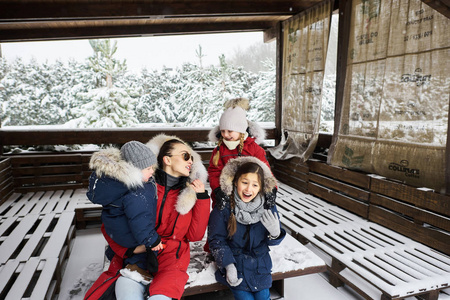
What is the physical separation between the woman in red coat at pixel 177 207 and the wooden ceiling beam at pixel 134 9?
341cm

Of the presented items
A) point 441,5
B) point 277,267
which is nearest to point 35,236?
point 277,267

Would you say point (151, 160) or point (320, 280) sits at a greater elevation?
point (151, 160)

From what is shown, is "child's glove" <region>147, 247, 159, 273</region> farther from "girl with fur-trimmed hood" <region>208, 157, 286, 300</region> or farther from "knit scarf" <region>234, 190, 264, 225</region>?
"knit scarf" <region>234, 190, 264, 225</region>

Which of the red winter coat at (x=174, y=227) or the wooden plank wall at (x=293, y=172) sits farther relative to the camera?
the wooden plank wall at (x=293, y=172)

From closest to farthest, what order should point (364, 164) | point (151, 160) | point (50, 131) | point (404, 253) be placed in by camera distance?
1. point (151, 160)
2. point (404, 253)
3. point (364, 164)
4. point (50, 131)

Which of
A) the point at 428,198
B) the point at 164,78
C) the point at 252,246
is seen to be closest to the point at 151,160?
the point at 252,246

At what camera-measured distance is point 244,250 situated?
2301mm

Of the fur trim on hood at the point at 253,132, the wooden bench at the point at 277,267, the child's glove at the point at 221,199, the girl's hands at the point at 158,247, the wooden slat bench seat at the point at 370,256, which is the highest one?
the fur trim on hood at the point at 253,132

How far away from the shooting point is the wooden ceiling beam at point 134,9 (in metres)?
4.55

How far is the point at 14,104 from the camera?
34.1 ft

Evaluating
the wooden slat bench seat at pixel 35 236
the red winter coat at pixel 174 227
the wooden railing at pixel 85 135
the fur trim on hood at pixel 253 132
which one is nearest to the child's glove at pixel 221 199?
the red winter coat at pixel 174 227

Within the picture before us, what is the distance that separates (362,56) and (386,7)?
1.93ft

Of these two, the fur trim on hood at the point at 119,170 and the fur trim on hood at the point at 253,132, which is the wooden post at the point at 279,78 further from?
the fur trim on hood at the point at 119,170

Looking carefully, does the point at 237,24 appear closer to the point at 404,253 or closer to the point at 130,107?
the point at 404,253
